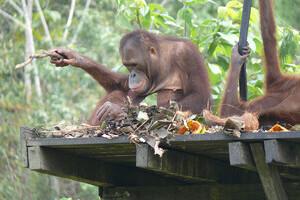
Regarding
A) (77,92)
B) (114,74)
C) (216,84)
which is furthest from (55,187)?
(114,74)

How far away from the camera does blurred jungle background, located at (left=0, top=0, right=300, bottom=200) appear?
640 cm

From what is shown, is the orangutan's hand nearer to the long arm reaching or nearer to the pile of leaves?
the long arm reaching

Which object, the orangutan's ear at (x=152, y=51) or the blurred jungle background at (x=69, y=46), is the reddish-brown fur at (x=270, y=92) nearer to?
the orangutan's ear at (x=152, y=51)

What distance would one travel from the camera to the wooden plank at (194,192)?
443 cm

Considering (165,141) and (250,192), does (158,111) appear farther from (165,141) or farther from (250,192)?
(250,192)

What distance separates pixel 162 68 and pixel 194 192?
1.23 meters

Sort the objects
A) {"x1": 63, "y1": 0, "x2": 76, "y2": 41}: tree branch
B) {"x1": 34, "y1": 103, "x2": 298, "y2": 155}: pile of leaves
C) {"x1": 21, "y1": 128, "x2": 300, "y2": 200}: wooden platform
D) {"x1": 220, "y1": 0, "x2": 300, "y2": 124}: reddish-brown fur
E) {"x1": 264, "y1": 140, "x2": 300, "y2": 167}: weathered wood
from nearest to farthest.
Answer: {"x1": 264, "y1": 140, "x2": 300, "y2": 167}: weathered wood
{"x1": 21, "y1": 128, "x2": 300, "y2": 200}: wooden platform
{"x1": 34, "y1": 103, "x2": 298, "y2": 155}: pile of leaves
{"x1": 220, "y1": 0, "x2": 300, "y2": 124}: reddish-brown fur
{"x1": 63, "y1": 0, "x2": 76, "y2": 41}: tree branch

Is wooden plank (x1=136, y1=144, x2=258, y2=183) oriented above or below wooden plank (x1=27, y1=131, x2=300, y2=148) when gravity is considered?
below

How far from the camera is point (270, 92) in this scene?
5035 mm

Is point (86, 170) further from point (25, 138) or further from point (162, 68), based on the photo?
point (162, 68)

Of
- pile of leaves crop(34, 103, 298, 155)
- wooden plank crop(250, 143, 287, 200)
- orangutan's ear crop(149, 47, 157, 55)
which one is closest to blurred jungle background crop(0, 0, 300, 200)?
orangutan's ear crop(149, 47, 157, 55)

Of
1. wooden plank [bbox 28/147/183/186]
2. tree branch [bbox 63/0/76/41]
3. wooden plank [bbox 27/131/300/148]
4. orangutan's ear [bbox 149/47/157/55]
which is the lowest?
wooden plank [bbox 28/147/183/186]

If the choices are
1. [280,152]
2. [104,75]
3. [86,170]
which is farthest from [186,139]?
[104,75]

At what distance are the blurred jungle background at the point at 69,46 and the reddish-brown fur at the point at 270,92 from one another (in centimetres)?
105
